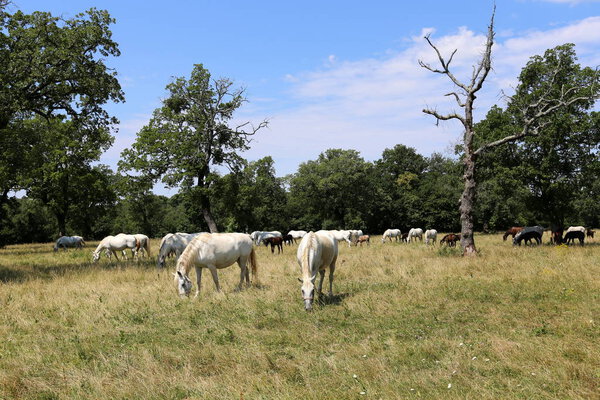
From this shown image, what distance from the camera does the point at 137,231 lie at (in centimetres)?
6831

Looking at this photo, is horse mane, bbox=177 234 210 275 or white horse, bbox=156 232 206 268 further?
white horse, bbox=156 232 206 268

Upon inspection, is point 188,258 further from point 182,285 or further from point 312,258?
point 312,258

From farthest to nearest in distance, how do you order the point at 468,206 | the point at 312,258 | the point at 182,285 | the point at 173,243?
the point at 173,243
the point at 468,206
the point at 182,285
the point at 312,258

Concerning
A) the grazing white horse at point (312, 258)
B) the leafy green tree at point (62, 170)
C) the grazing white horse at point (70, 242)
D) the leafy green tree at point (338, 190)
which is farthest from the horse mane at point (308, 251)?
the leafy green tree at point (338, 190)

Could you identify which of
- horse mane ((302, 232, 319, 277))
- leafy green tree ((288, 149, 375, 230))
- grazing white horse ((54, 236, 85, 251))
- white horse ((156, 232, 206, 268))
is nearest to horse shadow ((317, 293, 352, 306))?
horse mane ((302, 232, 319, 277))

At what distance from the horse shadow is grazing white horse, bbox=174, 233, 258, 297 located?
328cm

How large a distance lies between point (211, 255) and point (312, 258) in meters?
3.63

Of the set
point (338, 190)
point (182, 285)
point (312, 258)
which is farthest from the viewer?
point (338, 190)

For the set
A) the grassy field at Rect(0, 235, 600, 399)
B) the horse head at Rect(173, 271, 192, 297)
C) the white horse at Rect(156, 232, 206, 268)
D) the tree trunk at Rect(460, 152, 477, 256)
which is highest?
the tree trunk at Rect(460, 152, 477, 256)

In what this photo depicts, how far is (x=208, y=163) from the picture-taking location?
114ft

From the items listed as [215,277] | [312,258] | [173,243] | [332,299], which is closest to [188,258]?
[215,277]

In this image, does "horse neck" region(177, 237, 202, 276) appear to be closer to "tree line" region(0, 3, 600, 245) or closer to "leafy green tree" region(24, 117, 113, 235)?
"tree line" region(0, 3, 600, 245)

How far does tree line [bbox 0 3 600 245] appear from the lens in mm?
18984

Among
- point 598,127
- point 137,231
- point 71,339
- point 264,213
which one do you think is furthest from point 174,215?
point 71,339
